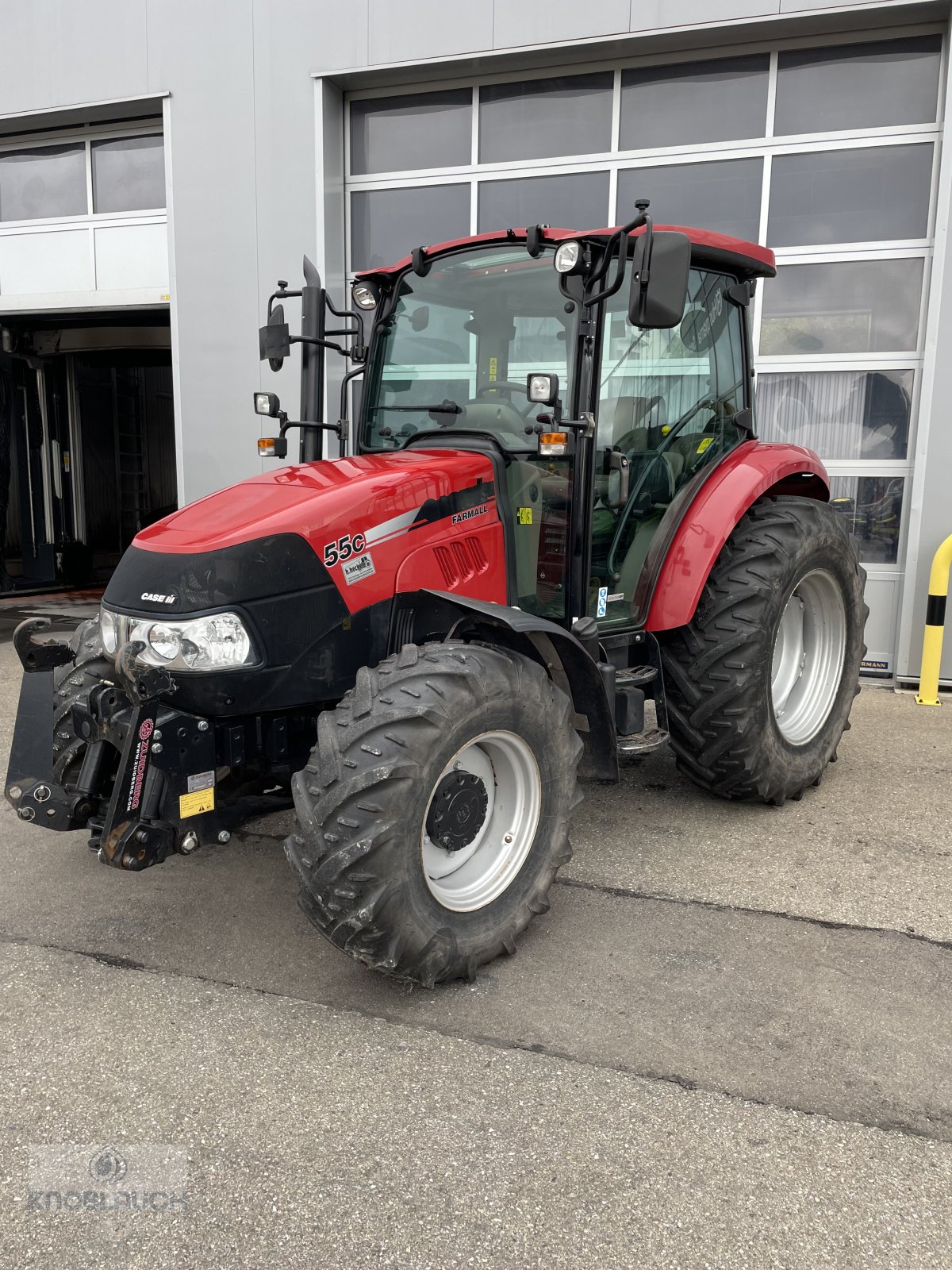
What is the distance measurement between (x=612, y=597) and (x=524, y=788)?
3.52 feet

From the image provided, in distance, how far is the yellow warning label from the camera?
2750mm

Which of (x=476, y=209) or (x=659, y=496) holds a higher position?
(x=476, y=209)

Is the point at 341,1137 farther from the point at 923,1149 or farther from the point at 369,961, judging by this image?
A: the point at 923,1149

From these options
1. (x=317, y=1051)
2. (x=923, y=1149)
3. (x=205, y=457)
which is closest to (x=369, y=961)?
(x=317, y=1051)

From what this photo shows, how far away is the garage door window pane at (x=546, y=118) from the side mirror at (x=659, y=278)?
185 inches

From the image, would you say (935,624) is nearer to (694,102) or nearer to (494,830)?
(694,102)

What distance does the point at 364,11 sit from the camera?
7180 millimetres

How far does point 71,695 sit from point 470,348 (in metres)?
1.93

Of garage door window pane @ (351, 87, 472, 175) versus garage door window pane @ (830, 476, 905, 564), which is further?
garage door window pane @ (351, 87, 472, 175)

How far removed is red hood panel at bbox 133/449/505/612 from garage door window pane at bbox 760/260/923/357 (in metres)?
4.34

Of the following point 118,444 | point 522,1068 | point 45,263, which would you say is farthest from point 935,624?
point 118,444

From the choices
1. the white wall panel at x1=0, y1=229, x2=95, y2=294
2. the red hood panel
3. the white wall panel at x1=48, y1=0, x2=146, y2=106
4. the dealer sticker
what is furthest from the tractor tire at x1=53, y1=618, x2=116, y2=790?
the white wall panel at x1=0, y1=229, x2=95, y2=294

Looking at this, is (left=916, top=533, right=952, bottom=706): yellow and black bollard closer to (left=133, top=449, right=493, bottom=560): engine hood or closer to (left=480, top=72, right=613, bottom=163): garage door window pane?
(left=480, top=72, right=613, bottom=163): garage door window pane

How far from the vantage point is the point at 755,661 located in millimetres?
3963
